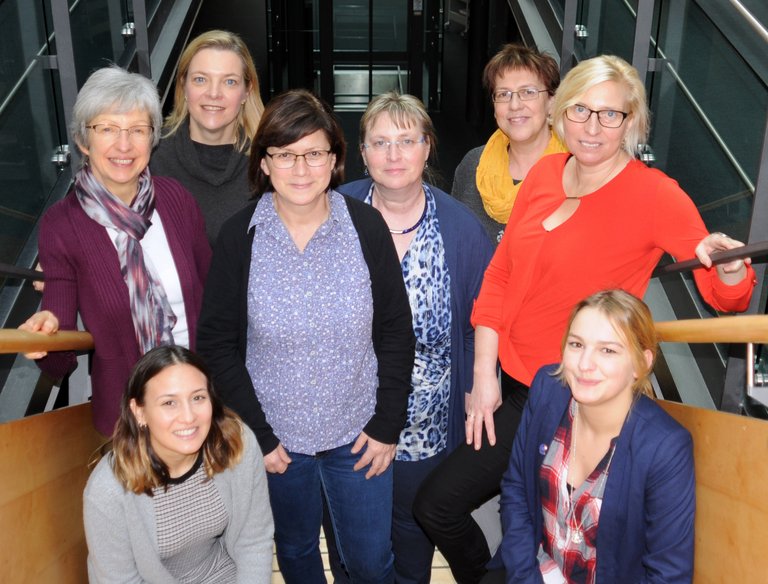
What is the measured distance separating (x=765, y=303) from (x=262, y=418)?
145cm

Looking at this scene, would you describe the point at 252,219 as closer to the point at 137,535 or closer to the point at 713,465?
the point at 137,535

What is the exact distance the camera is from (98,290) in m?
2.36

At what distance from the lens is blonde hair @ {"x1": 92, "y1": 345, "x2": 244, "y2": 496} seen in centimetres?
219

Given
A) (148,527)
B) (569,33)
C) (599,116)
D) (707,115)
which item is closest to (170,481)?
(148,527)

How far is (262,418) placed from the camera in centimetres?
235

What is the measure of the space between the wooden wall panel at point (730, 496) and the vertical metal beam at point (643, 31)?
6.79 ft

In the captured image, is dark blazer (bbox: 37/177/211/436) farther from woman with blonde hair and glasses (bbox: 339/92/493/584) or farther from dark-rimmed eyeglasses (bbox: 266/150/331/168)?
woman with blonde hair and glasses (bbox: 339/92/493/584)

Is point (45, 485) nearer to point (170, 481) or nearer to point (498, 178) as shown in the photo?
point (170, 481)

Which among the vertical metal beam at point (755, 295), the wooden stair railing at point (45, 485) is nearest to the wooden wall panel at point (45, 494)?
the wooden stair railing at point (45, 485)

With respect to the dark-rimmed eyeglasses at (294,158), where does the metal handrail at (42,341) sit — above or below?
below

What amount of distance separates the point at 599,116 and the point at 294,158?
0.81 meters

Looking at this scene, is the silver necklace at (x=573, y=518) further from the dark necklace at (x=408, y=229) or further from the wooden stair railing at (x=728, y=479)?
the dark necklace at (x=408, y=229)

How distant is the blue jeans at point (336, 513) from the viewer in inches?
96.3

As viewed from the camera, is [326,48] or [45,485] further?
[326,48]
